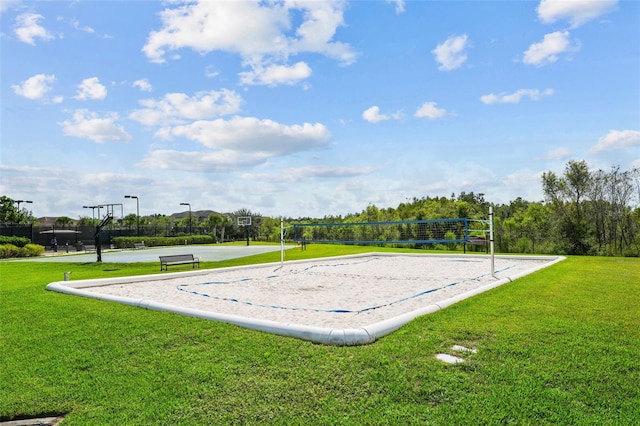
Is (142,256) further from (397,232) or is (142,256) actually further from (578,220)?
(578,220)

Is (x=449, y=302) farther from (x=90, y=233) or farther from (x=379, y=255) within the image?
(x=90, y=233)

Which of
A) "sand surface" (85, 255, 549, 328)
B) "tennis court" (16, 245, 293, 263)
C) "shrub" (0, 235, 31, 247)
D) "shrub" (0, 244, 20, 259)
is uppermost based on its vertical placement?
"shrub" (0, 235, 31, 247)

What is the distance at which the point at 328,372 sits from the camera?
11.8 ft

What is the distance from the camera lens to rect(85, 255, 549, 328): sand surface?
243 inches

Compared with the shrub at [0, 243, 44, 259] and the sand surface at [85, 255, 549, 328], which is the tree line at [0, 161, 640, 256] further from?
the shrub at [0, 243, 44, 259]

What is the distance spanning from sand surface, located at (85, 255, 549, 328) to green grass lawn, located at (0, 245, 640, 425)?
1057 millimetres

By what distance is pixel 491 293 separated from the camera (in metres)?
7.39

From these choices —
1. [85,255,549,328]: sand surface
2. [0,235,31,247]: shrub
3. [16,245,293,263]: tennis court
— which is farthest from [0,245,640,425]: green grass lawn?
[0,235,31,247]: shrub

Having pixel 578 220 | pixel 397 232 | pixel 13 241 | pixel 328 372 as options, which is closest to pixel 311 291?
pixel 328 372

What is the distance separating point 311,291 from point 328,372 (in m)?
4.85

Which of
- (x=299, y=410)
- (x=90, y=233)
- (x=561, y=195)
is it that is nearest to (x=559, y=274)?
(x=299, y=410)

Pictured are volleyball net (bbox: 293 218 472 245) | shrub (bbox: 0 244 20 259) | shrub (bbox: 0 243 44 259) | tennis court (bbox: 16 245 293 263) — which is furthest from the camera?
volleyball net (bbox: 293 218 472 245)

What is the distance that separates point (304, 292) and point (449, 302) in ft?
9.89

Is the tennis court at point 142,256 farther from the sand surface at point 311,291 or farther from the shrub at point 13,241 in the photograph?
the sand surface at point 311,291
